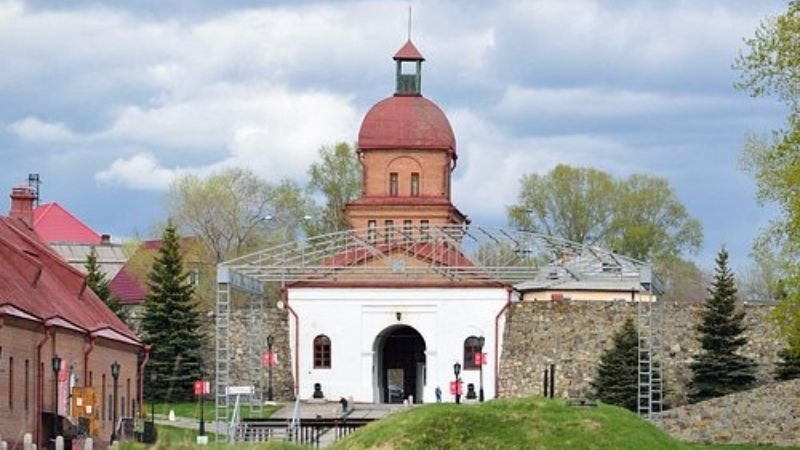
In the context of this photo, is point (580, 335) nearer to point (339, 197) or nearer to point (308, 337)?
point (308, 337)

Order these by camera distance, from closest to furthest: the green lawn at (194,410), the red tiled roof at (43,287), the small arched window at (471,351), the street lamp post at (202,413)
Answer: the red tiled roof at (43,287) < the street lamp post at (202,413) < the green lawn at (194,410) < the small arched window at (471,351)

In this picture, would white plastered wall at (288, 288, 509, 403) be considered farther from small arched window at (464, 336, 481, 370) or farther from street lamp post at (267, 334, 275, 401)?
street lamp post at (267, 334, 275, 401)

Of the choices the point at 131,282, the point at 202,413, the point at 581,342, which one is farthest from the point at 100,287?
the point at 131,282

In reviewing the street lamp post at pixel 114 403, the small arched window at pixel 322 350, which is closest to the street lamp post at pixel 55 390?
the street lamp post at pixel 114 403

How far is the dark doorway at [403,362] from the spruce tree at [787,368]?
15584mm

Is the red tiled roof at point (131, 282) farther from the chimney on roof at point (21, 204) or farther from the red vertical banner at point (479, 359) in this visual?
the chimney on roof at point (21, 204)

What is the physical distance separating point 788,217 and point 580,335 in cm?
2813

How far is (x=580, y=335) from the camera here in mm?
67438

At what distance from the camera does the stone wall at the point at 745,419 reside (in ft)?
156

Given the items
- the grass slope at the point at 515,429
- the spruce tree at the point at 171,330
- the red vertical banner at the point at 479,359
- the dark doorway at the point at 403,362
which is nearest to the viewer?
the grass slope at the point at 515,429

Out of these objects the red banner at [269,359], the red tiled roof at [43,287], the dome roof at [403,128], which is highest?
the dome roof at [403,128]

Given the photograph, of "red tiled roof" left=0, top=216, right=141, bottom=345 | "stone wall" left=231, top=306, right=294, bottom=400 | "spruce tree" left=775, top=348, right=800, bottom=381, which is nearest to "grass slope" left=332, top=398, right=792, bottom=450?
"red tiled roof" left=0, top=216, right=141, bottom=345

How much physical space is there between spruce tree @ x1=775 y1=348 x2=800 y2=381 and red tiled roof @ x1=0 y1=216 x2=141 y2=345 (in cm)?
2040

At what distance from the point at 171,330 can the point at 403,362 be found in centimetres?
1206
